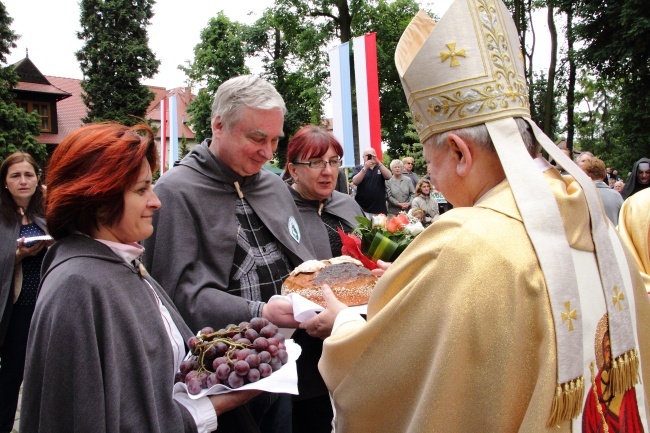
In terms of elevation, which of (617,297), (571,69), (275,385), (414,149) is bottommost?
(275,385)

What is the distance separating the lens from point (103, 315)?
5.62 ft

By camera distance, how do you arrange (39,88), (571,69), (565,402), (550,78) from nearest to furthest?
(565,402) < (550,78) < (571,69) < (39,88)

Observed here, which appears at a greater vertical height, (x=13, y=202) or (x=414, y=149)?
(x=414, y=149)

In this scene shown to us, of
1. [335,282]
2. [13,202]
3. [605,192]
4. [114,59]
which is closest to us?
[335,282]

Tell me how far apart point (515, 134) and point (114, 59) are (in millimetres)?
32947

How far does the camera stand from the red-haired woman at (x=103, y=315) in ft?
5.42

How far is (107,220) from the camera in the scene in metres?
1.93

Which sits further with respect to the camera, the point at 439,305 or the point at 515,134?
the point at 515,134

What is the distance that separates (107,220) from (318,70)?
30.8 metres

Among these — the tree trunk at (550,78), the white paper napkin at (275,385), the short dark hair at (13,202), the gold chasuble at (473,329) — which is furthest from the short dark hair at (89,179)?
the tree trunk at (550,78)

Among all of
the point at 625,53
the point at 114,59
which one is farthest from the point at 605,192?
the point at 114,59

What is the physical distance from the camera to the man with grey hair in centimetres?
250

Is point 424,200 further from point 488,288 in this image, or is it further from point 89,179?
point 488,288

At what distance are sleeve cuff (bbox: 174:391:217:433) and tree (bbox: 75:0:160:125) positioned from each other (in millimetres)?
30513
